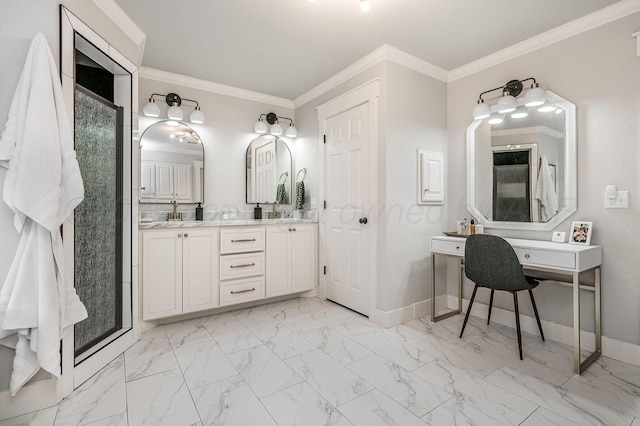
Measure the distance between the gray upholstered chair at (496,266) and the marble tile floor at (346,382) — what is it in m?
0.37

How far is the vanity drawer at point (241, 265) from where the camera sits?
289cm

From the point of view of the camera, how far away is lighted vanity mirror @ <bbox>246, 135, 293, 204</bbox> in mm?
3611

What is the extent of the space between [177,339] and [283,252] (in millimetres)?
1255

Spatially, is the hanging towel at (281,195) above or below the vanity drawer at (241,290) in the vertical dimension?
above

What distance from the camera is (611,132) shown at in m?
2.12

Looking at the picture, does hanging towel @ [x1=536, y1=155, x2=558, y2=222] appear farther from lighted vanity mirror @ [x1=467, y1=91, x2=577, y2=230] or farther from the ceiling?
the ceiling

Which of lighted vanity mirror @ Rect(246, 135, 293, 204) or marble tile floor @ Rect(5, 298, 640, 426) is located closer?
marble tile floor @ Rect(5, 298, 640, 426)

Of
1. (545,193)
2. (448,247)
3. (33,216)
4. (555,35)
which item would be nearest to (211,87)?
(33,216)

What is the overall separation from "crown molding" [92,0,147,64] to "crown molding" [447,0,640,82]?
9.16 feet

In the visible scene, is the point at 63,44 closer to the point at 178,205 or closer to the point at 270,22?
the point at 270,22

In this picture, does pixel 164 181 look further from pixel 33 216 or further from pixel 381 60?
pixel 381 60

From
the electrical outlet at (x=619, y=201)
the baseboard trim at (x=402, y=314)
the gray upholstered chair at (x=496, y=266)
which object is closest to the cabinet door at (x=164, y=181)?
the baseboard trim at (x=402, y=314)

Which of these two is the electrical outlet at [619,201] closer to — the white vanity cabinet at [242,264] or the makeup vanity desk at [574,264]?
the makeup vanity desk at [574,264]

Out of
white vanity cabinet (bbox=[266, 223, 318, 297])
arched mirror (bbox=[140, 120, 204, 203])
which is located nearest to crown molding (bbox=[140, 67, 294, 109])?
arched mirror (bbox=[140, 120, 204, 203])
